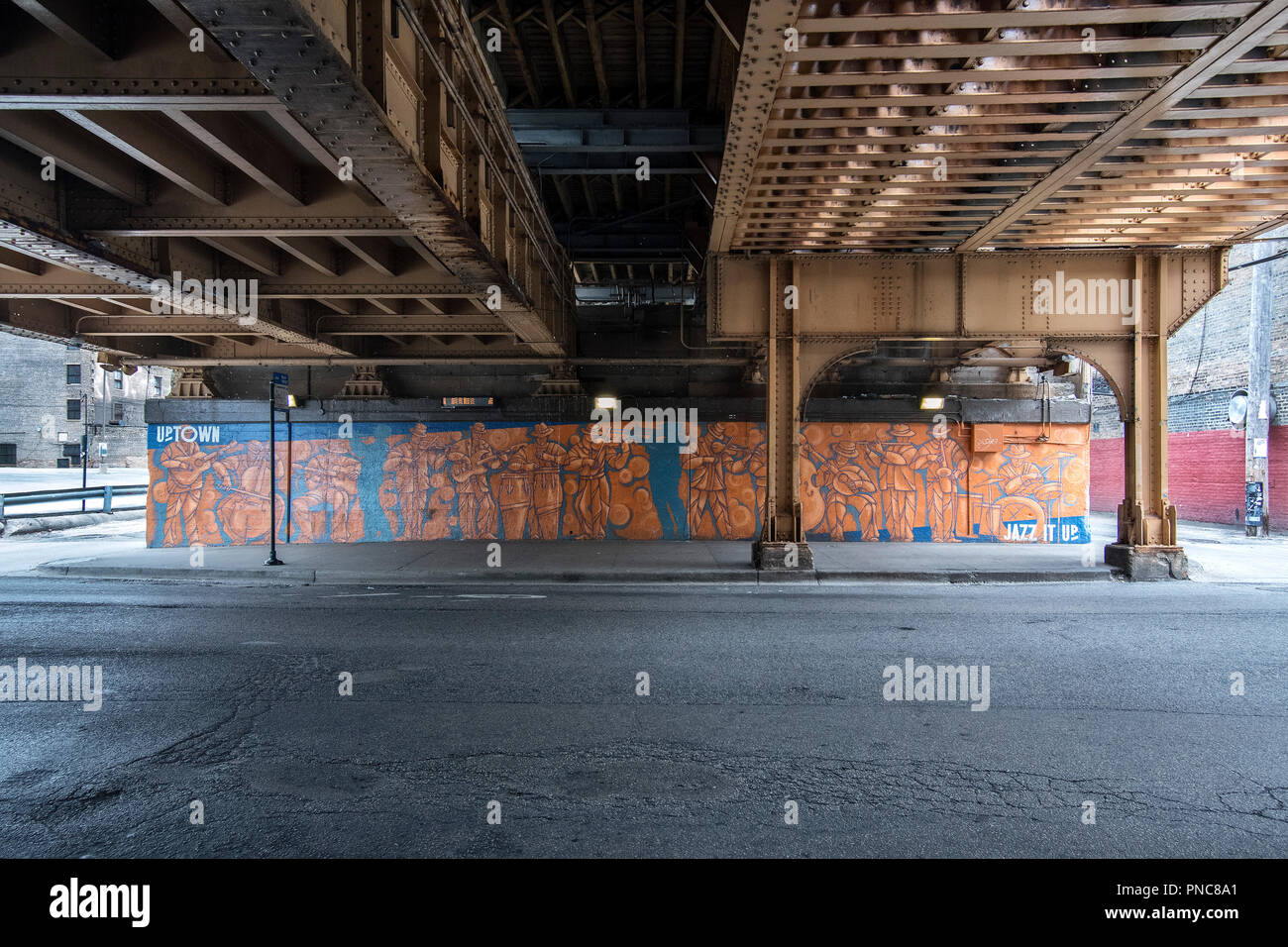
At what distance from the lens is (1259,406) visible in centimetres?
1703

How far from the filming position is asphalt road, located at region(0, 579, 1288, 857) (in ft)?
11.2

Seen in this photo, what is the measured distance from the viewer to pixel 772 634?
25.0 feet

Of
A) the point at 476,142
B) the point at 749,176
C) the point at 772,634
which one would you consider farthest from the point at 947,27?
the point at 772,634

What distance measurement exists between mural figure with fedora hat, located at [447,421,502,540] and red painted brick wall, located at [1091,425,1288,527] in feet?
63.8

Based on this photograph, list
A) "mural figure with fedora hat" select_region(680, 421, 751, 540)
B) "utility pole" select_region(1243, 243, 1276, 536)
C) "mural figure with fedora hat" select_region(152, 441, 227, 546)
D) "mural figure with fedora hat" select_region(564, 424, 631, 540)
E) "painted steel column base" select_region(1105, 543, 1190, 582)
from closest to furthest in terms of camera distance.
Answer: "painted steel column base" select_region(1105, 543, 1190, 582)
"mural figure with fedora hat" select_region(680, 421, 751, 540)
"mural figure with fedora hat" select_region(564, 424, 631, 540)
"mural figure with fedora hat" select_region(152, 441, 227, 546)
"utility pole" select_region(1243, 243, 1276, 536)

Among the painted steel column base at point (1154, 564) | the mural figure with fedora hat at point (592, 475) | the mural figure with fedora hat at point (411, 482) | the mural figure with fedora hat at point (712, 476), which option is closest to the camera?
the painted steel column base at point (1154, 564)

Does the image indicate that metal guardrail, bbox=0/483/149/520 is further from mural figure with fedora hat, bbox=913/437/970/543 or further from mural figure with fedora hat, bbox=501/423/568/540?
mural figure with fedora hat, bbox=913/437/970/543

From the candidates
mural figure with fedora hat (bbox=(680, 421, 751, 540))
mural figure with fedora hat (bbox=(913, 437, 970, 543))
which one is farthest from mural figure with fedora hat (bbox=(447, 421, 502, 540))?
mural figure with fedora hat (bbox=(913, 437, 970, 543))

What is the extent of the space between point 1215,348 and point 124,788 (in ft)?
86.2

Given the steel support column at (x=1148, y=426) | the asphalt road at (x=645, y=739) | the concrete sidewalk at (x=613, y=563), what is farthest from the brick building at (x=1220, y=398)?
the asphalt road at (x=645, y=739)

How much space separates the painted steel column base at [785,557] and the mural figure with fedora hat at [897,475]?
4.90 meters

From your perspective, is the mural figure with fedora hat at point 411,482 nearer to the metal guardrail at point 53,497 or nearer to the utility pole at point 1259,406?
the metal guardrail at point 53,497

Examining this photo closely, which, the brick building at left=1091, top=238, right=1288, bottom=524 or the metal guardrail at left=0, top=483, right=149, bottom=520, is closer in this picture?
the brick building at left=1091, top=238, right=1288, bottom=524

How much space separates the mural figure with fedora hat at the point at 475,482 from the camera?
52.7 feet
